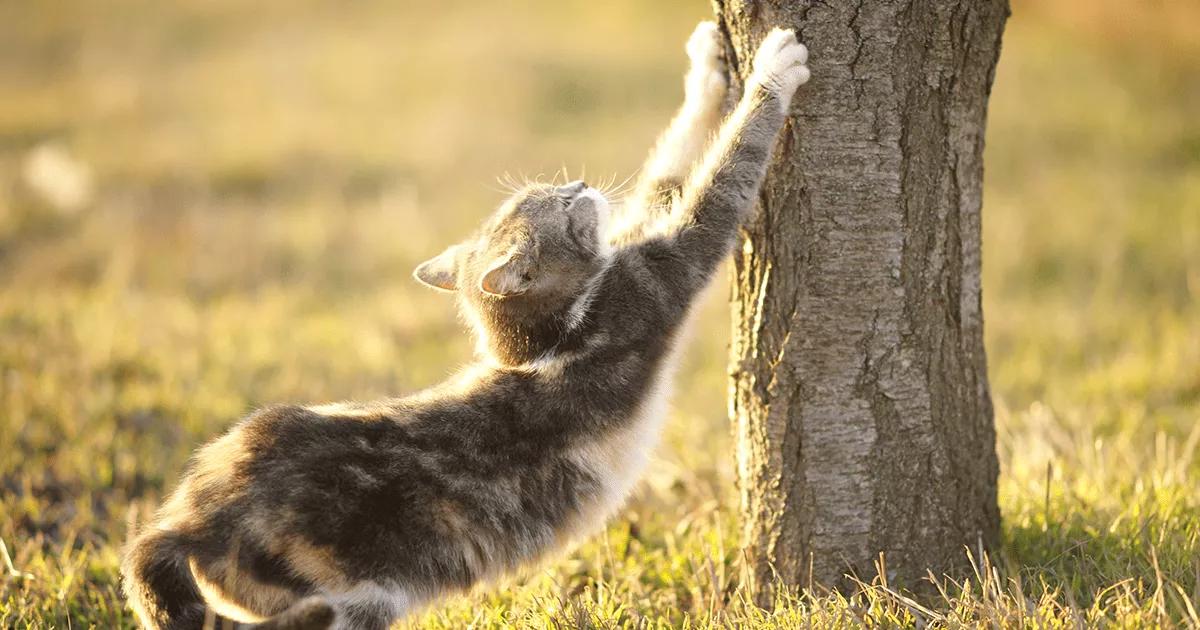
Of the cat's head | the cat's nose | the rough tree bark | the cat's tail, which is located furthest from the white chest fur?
the cat's tail

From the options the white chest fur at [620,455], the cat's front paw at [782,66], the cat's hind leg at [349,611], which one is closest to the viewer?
the cat's hind leg at [349,611]

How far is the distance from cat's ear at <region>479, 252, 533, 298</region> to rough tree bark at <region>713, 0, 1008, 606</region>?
2.51 ft

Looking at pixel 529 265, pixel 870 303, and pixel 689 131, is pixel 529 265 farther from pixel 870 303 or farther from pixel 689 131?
pixel 870 303

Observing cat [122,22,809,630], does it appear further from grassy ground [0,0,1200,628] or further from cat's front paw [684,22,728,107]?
grassy ground [0,0,1200,628]

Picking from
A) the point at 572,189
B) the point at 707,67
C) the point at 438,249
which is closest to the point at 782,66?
the point at 707,67

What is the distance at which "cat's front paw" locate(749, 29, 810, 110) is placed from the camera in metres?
3.18

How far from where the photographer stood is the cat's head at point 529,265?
3615 mm

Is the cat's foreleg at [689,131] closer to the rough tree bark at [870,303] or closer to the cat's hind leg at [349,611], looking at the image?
the rough tree bark at [870,303]

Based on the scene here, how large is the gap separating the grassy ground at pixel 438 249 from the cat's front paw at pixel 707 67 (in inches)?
65.7

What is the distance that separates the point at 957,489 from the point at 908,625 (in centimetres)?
58

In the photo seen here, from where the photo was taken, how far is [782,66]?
3.18 meters

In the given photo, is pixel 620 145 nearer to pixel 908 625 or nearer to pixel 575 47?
pixel 575 47

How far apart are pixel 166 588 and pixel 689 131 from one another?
2.36 m

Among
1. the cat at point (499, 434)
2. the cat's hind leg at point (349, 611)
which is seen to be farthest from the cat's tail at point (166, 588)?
the cat's hind leg at point (349, 611)
